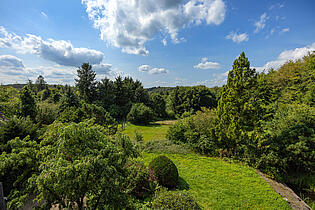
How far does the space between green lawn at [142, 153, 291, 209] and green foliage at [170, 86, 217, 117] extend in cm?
2614

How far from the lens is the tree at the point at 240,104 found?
8.85 m

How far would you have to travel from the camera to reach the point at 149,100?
33438 millimetres

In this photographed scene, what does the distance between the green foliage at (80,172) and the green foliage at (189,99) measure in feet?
107

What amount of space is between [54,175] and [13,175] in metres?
2.08

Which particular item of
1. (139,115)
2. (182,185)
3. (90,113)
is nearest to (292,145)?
(182,185)

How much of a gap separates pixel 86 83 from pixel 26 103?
1281 cm

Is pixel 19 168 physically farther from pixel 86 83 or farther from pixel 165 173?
pixel 86 83

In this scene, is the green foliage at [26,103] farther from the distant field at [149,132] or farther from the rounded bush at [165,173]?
the rounded bush at [165,173]

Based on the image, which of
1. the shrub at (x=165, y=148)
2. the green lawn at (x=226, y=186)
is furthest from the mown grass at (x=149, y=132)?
A: the green lawn at (x=226, y=186)

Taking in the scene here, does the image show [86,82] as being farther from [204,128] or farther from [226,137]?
[226,137]

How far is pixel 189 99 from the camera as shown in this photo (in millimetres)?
35469

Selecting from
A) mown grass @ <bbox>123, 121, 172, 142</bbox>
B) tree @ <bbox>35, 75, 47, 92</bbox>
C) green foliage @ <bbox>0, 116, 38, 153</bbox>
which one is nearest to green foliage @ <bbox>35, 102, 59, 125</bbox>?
mown grass @ <bbox>123, 121, 172, 142</bbox>

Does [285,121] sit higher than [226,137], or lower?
higher

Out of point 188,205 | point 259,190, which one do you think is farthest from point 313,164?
point 188,205
